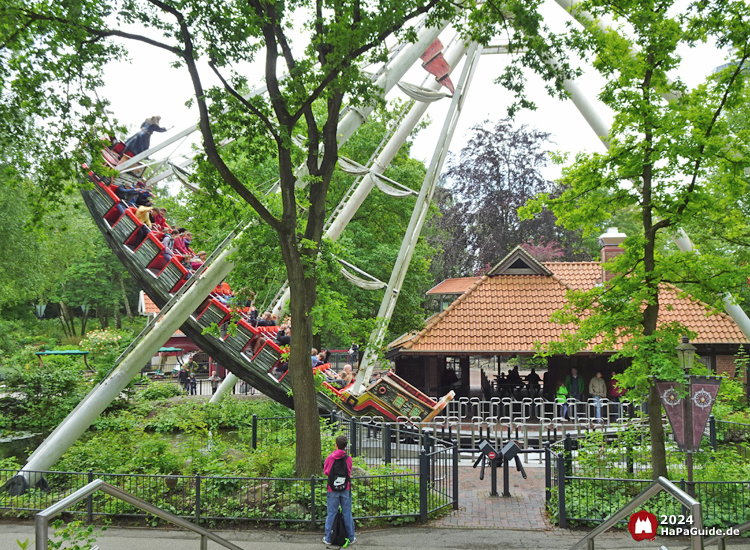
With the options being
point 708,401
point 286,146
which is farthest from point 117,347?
point 708,401

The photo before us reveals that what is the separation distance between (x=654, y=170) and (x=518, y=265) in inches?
464

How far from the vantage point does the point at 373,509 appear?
977cm

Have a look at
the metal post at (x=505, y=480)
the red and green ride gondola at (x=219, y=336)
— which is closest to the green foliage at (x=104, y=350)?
the red and green ride gondola at (x=219, y=336)

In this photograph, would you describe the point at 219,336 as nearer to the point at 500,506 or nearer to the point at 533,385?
the point at 500,506

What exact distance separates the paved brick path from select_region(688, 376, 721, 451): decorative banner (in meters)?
2.67

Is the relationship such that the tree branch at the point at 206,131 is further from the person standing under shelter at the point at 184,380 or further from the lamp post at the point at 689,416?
the person standing under shelter at the point at 184,380

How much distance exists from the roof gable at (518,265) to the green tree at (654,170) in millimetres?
11040

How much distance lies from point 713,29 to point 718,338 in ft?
40.5

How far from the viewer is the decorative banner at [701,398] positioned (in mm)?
8898

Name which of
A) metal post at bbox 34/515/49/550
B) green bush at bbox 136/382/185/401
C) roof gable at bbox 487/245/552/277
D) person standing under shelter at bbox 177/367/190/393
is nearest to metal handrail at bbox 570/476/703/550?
metal post at bbox 34/515/49/550

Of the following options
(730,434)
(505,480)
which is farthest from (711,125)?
(730,434)

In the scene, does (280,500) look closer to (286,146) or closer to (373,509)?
(373,509)

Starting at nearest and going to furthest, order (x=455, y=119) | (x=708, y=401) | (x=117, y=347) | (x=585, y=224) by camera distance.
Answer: (x=708, y=401)
(x=585, y=224)
(x=455, y=119)
(x=117, y=347)

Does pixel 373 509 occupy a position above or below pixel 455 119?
below
